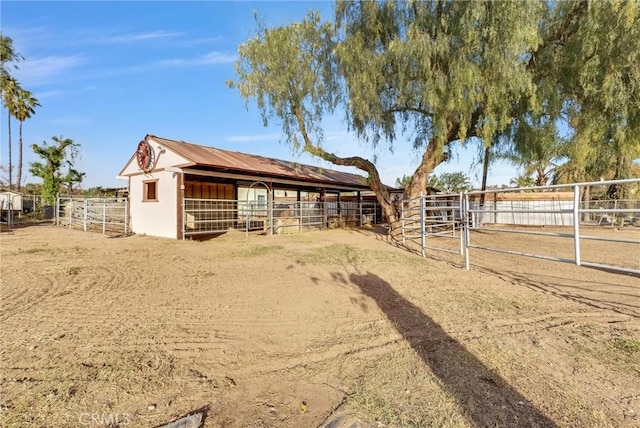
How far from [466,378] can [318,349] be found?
1.24 m

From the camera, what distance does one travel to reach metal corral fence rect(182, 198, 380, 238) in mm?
11898

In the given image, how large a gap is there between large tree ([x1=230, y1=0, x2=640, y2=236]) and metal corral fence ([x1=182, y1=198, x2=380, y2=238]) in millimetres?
3656

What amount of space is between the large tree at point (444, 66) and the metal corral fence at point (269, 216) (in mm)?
3656

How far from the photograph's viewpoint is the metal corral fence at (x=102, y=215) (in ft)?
41.5

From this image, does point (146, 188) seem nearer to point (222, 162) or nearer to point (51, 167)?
point (222, 162)

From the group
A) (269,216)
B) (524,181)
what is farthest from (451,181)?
(269,216)

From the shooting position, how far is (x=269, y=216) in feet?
Answer: 41.1

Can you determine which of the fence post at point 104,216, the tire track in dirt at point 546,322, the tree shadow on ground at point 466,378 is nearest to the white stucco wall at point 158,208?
the fence post at point 104,216

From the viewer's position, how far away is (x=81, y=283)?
15.9 feet

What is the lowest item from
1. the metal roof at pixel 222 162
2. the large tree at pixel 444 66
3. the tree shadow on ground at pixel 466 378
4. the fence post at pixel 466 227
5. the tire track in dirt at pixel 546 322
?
the tree shadow on ground at pixel 466 378

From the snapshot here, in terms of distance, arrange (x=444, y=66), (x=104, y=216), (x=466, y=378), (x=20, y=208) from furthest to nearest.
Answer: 1. (x=20, y=208)
2. (x=104, y=216)
3. (x=444, y=66)
4. (x=466, y=378)

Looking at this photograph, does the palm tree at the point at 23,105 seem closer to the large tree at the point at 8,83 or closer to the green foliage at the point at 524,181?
the large tree at the point at 8,83

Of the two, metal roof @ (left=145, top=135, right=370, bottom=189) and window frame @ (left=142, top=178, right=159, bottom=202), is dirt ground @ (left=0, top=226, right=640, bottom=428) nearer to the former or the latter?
metal roof @ (left=145, top=135, right=370, bottom=189)

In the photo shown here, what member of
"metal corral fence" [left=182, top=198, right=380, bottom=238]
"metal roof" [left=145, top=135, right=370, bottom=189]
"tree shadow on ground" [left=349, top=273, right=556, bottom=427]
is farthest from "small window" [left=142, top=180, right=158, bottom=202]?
"tree shadow on ground" [left=349, top=273, right=556, bottom=427]
